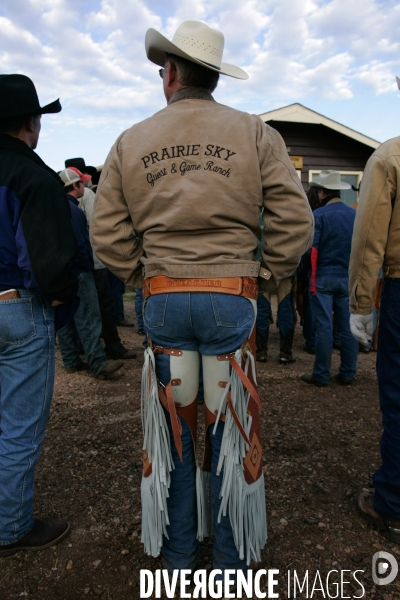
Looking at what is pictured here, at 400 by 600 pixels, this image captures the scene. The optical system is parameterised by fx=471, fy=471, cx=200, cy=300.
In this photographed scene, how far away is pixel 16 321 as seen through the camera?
210 cm

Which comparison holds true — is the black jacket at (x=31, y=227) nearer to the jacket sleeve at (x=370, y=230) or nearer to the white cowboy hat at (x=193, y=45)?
the white cowboy hat at (x=193, y=45)

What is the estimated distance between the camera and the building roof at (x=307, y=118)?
32.3ft

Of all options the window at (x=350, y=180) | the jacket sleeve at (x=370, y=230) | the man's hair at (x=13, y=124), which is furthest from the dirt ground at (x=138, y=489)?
the window at (x=350, y=180)

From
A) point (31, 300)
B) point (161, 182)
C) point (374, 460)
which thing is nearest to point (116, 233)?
point (161, 182)

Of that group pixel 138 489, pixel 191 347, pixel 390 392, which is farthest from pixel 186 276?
pixel 138 489

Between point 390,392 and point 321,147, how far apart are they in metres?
9.58

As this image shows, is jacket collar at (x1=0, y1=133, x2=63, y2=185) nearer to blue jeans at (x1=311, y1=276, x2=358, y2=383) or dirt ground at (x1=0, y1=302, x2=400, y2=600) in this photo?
dirt ground at (x1=0, y1=302, x2=400, y2=600)

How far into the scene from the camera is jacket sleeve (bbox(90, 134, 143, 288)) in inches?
76.0

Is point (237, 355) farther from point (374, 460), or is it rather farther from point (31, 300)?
point (374, 460)

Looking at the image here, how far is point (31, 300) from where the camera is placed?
216cm

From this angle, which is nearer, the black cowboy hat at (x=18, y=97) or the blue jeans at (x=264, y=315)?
the black cowboy hat at (x=18, y=97)

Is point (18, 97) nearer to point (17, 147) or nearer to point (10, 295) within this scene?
point (17, 147)

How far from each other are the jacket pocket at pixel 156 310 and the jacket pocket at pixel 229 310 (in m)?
0.20

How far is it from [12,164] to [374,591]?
242 cm
